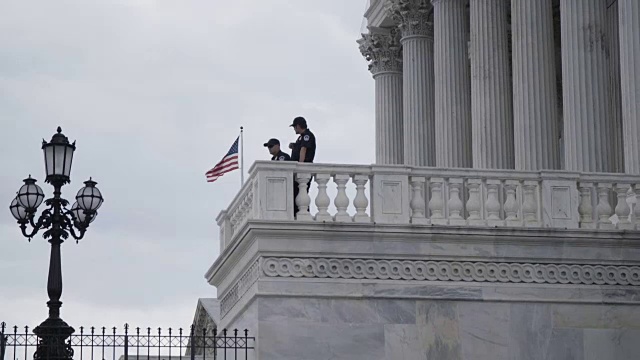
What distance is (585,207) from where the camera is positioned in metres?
30.5

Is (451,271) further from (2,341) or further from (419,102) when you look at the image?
(419,102)

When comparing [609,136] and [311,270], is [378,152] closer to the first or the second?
[609,136]

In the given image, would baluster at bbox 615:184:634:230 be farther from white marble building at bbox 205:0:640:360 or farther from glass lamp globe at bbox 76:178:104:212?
glass lamp globe at bbox 76:178:104:212

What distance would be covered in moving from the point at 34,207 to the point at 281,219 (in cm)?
465

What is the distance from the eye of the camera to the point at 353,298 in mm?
28688

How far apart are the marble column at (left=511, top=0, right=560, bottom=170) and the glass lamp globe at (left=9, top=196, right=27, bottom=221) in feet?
53.0

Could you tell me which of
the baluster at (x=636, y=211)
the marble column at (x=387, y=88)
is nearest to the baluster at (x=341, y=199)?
the baluster at (x=636, y=211)

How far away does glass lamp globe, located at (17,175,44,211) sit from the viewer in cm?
2953

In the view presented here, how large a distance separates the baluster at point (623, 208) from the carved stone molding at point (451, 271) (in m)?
0.86

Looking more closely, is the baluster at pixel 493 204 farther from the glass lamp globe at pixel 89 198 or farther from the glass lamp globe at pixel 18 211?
the glass lamp globe at pixel 18 211

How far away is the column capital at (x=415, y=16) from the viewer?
5506cm

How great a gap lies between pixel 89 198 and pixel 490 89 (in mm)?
18975

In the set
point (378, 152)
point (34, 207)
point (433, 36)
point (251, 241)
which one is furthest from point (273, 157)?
point (378, 152)

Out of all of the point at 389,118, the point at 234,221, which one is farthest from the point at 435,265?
the point at 389,118
